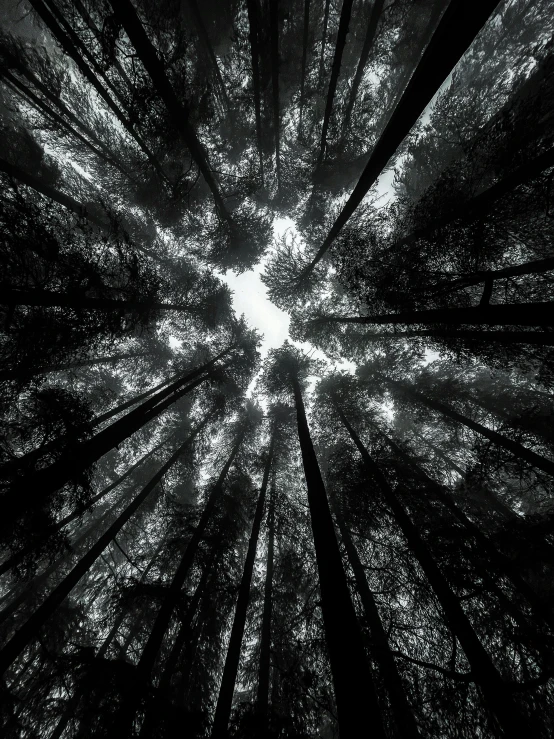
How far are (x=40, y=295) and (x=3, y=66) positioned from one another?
11.5 m

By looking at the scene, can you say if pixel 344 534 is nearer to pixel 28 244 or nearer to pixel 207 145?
pixel 28 244

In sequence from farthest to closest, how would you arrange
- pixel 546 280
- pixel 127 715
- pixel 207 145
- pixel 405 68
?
pixel 405 68
pixel 207 145
pixel 546 280
pixel 127 715

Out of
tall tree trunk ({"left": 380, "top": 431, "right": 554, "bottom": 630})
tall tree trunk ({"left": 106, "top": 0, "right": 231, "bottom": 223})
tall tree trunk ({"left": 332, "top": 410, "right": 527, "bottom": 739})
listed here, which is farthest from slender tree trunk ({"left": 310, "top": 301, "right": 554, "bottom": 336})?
tall tree trunk ({"left": 106, "top": 0, "right": 231, "bottom": 223})

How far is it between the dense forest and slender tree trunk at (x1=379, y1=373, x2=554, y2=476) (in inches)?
4.3

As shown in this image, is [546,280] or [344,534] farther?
[344,534]

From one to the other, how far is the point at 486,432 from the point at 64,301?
44.7 feet

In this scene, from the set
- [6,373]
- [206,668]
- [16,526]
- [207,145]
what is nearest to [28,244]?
[6,373]

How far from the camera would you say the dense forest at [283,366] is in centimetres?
566

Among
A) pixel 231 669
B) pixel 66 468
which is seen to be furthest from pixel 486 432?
pixel 66 468

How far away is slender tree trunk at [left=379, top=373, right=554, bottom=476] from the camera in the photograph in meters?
7.95

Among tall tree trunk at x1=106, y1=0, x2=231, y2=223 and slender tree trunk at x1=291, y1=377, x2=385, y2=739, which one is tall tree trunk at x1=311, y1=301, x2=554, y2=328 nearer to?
slender tree trunk at x1=291, y1=377, x2=385, y2=739

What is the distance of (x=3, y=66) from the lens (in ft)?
33.8

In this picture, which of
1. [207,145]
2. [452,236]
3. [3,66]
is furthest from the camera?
[207,145]

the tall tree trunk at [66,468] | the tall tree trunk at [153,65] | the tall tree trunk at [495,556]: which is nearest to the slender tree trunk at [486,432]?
the tall tree trunk at [495,556]
